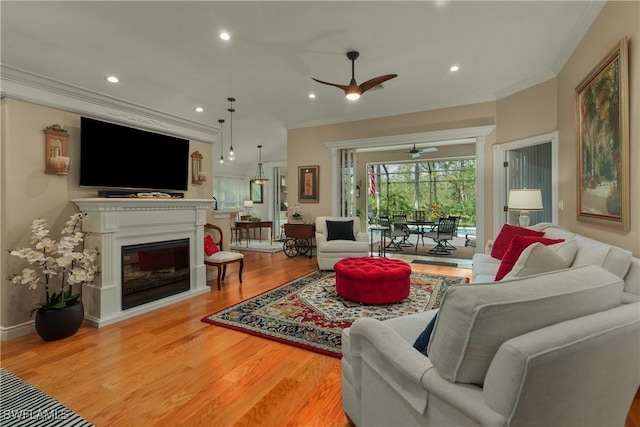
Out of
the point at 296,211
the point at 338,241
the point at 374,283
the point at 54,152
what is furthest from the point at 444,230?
the point at 54,152

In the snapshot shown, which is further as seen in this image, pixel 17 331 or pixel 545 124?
pixel 545 124

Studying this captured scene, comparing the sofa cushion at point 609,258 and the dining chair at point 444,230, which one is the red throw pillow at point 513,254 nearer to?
the sofa cushion at point 609,258

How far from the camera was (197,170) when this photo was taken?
4480 millimetres

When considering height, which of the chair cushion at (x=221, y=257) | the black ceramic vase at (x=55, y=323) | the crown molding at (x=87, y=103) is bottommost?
the black ceramic vase at (x=55, y=323)

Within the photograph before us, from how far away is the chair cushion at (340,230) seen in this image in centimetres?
556

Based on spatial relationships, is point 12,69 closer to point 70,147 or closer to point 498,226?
point 70,147

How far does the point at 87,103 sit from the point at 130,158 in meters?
0.69

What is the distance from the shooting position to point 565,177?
3.72m

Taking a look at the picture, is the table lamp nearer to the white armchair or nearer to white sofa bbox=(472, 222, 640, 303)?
white sofa bbox=(472, 222, 640, 303)

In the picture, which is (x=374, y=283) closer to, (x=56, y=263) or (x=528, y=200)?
(x=528, y=200)

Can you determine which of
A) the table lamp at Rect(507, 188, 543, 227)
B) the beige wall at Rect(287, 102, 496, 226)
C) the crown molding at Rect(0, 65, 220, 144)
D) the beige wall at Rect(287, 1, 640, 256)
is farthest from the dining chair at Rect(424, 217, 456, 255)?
the crown molding at Rect(0, 65, 220, 144)

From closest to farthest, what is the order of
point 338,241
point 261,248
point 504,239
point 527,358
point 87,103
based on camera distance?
point 527,358
point 87,103
point 504,239
point 338,241
point 261,248

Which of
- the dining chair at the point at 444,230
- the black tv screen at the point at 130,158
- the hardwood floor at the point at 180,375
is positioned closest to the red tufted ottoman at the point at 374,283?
the hardwood floor at the point at 180,375

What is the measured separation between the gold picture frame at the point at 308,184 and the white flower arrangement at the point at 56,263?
437 centimetres
